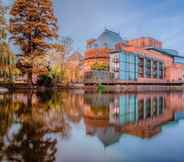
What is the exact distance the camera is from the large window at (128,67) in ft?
275

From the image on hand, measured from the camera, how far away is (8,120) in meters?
9.27

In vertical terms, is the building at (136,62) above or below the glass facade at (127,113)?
above

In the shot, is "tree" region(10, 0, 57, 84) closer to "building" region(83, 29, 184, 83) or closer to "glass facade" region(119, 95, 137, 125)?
"glass facade" region(119, 95, 137, 125)

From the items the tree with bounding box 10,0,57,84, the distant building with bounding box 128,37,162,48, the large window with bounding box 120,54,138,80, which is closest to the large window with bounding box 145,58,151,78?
the large window with bounding box 120,54,138,80

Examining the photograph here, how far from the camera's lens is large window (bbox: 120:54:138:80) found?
83.9 meters

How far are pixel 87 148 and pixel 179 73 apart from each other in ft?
401

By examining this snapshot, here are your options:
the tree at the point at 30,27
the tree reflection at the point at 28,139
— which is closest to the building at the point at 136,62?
the tree at the point at 30,27

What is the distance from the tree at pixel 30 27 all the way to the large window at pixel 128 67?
164ft

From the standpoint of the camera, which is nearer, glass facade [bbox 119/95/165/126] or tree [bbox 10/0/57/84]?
glass facade [bbox 119/95/165/126]

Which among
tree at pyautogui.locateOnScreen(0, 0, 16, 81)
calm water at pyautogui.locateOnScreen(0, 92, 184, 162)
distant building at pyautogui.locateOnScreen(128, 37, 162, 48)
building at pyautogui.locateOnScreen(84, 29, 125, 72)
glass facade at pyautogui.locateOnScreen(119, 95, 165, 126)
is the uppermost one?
distant building at pyautogui.locateOnScreen(128, 37, 162, 48)

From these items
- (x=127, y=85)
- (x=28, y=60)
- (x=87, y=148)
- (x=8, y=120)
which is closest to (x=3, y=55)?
(x=28, y=60)

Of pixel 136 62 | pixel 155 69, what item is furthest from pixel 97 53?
pixel 136 62

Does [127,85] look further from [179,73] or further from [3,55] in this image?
[179,73]

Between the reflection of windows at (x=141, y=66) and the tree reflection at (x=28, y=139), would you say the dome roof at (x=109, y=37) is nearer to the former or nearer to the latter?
the reflection of windows at (x=141, y=66)
